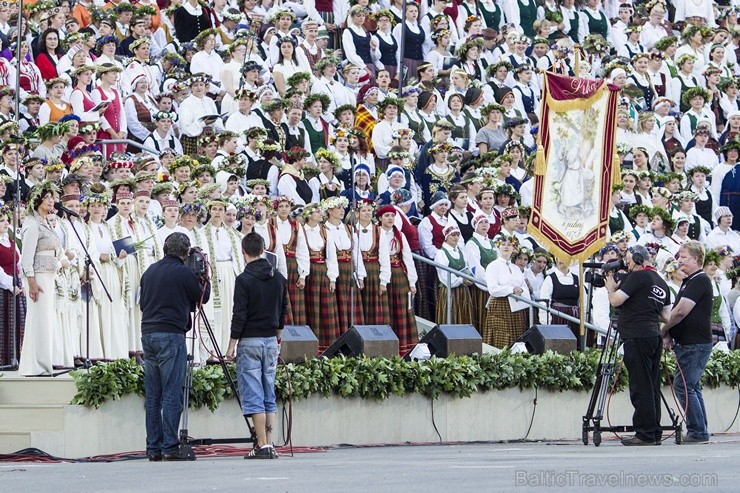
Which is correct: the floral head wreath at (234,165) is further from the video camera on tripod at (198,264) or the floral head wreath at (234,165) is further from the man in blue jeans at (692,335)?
the man in blue jeans at (692,335)

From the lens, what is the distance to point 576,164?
61.0 feet

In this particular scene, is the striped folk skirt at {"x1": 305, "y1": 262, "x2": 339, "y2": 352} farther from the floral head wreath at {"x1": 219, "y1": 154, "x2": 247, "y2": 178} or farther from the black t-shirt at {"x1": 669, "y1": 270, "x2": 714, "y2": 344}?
the black t-shirt at {"x1": 669, "y1": 270, "x2": 714, "y2": 344}

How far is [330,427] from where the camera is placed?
52.7 ft

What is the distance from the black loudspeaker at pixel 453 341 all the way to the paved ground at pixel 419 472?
297cm

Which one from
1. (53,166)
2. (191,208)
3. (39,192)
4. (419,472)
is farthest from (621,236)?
(419,472)

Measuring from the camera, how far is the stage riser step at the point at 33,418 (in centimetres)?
1412

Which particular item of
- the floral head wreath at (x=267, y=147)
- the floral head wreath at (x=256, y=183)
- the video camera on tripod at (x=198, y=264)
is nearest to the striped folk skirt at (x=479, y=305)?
the floral head wreath at (x=256, y=183)

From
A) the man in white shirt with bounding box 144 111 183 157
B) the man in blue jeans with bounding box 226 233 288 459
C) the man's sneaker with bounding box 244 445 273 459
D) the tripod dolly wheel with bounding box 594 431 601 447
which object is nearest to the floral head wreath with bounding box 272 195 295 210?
the man in white shirt with bounding box 144 111 183 157

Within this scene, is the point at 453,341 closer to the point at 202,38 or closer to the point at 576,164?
the point at 576,164

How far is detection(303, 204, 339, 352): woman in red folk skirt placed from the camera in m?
19.3

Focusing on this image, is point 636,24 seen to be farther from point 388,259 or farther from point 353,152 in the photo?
point 388,259

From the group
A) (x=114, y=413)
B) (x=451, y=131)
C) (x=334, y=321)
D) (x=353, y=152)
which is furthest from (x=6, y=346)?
Answer: (x=451, y=131)

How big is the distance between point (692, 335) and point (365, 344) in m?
3.07

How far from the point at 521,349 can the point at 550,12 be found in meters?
12.5
